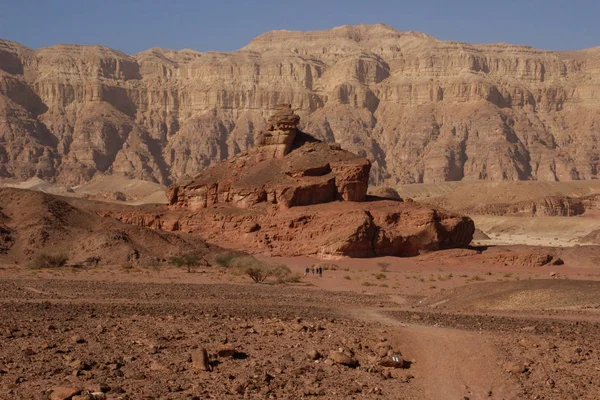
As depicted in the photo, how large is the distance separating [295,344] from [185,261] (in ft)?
91.1

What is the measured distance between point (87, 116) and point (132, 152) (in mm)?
13850

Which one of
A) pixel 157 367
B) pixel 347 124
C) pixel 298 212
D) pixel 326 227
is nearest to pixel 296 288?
pixel 326 227

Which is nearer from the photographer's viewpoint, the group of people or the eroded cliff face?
the group of people

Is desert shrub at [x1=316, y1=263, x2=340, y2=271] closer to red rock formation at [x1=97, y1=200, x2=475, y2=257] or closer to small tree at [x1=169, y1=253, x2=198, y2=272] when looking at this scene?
red rock formation at [x1=97, y1=200, x2=475, y2=257]

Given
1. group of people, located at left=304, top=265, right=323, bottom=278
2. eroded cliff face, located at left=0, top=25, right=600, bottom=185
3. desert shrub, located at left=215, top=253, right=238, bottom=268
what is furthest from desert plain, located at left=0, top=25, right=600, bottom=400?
eroded cliff face, located at left=0, top=25, right=600, bottom=185

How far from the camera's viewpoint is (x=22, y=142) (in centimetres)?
17725

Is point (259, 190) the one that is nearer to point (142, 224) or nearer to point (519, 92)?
point (142, 224)

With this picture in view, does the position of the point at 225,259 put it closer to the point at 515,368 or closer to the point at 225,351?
the point at 225,351

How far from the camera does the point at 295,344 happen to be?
16000 mm

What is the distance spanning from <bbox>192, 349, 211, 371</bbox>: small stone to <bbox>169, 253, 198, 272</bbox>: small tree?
28499 mm

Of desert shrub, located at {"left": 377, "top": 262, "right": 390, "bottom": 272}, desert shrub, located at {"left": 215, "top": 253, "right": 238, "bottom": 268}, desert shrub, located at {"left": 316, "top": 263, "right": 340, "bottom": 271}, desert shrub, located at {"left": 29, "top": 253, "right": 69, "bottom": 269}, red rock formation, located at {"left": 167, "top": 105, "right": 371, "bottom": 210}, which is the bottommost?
desert shrub, located at {"left": 377, "top": 262, "right": 390, "bottom": 272}

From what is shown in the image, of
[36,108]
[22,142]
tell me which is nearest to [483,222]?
[22,142]

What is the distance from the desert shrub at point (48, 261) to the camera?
4034cm

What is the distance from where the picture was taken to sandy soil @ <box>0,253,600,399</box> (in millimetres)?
13031
